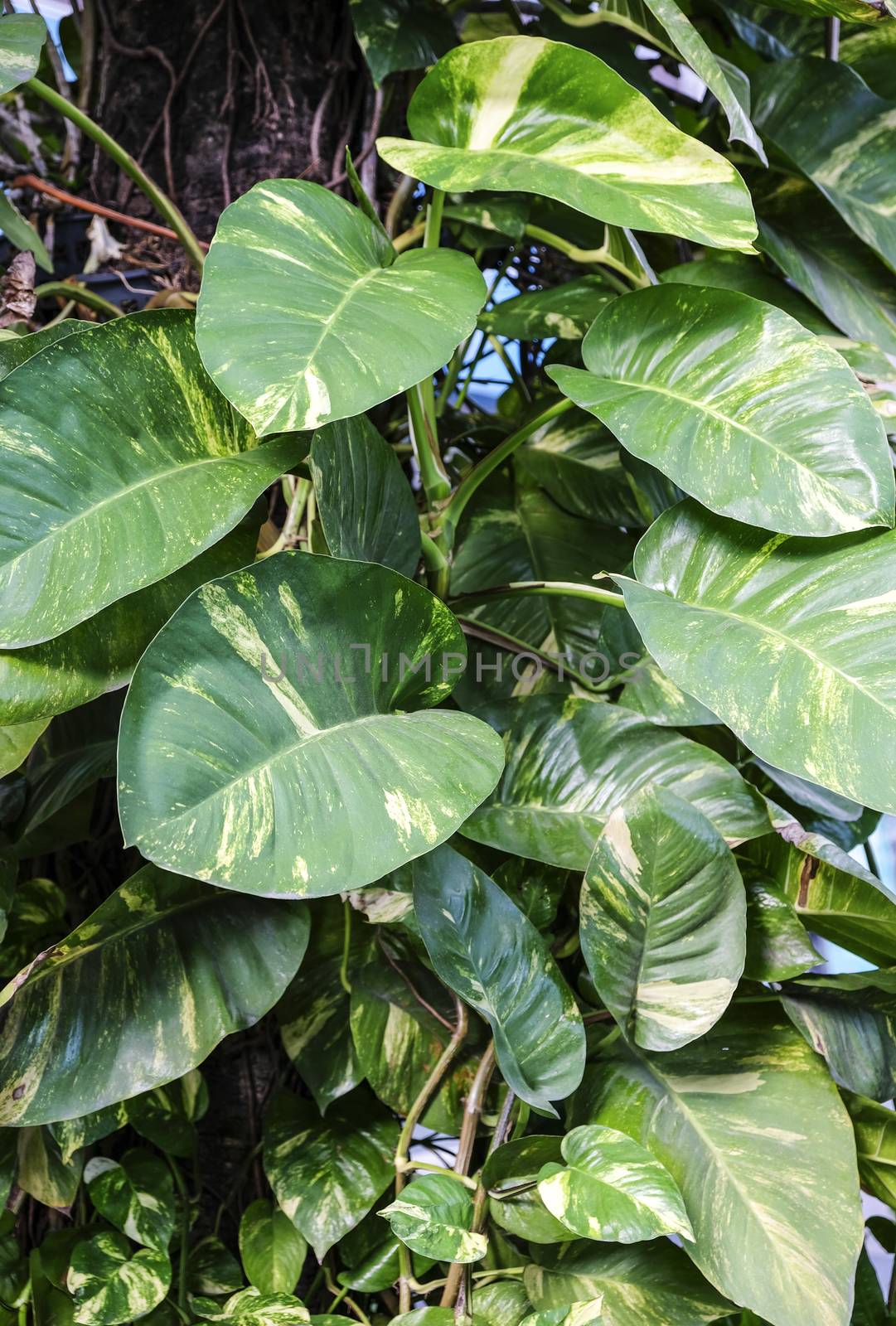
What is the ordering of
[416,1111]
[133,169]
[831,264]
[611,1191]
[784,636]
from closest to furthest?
1. [611,1191]
2. [784,636]
3. [416,1111]
4. [133,169]
5. [831,264]

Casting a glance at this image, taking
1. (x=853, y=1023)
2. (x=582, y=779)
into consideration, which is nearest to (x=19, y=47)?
(x=582, y=779)

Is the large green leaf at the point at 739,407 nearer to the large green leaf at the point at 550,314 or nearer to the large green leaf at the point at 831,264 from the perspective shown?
the large green leaf at the point at 550,314

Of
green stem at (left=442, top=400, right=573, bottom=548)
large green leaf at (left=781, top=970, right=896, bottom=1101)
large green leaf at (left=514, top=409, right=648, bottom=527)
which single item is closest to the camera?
large green leaf at (left=781, top=970, right=896, bottom=1101)

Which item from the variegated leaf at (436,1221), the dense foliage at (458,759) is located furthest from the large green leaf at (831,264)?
the variegated leaf at (436,1221)

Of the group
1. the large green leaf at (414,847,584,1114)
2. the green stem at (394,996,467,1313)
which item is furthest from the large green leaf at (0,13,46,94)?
the green stem at (394,996,467,1313)

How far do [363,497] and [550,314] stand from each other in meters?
0.35

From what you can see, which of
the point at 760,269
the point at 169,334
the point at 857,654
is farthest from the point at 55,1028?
the point at 760,269

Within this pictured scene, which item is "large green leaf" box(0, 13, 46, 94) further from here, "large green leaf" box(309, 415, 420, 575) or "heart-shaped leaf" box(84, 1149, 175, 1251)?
"heart-shaped leaf" box(84, 1149, 175, 1251)

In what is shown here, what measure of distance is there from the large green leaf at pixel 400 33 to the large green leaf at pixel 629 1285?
1156 mm

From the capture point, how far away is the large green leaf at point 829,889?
760 mm

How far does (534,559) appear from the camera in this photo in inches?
43.1

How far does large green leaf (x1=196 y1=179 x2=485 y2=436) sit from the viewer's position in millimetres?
606

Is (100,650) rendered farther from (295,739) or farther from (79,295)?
(79,295)

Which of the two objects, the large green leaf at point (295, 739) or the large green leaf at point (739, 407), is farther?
the large green leaf at point (739, 407)
